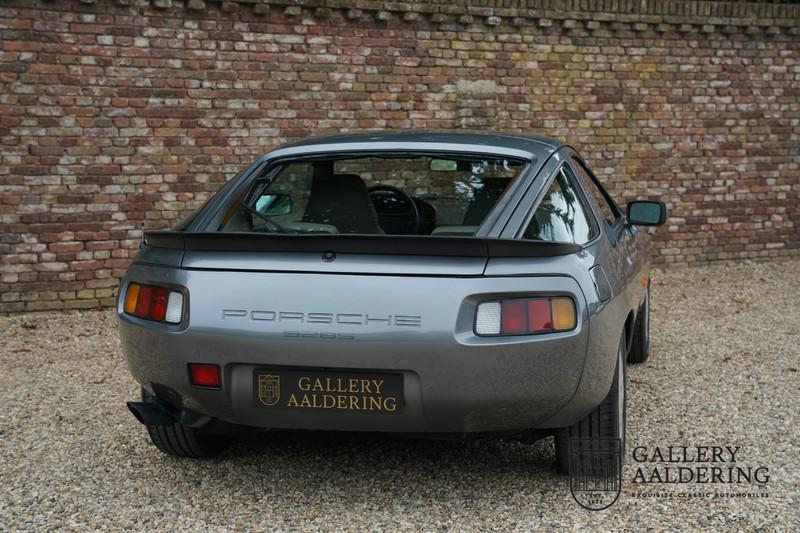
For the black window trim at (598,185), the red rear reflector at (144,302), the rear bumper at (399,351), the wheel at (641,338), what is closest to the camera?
the rear bumper at (399,351)

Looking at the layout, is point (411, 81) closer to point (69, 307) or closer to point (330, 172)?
point (69, 307)

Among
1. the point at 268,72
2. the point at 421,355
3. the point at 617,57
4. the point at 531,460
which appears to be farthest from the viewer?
the point at 617,57

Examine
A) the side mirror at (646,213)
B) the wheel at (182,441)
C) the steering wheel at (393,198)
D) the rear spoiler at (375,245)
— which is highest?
the rear spoiler at (375,245)

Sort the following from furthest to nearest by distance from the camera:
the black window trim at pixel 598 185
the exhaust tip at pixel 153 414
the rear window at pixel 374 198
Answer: the black window trim at pixel 598 185
the rear window at pixel 374 198
the exhaust tip at pixel 153 414

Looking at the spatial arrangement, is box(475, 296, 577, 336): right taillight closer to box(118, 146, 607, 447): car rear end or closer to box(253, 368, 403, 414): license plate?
box(118, 146, 607, 447): car rear end

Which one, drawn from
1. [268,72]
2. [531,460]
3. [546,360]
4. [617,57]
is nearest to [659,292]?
[617,57]

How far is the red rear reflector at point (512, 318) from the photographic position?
9.89ft

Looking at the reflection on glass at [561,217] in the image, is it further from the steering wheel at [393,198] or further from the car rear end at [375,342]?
the steering wheel at [393,198]

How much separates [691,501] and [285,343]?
175cm

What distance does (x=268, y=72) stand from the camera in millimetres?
8695

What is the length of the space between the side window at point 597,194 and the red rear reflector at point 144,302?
2026mm

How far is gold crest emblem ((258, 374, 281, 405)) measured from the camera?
312 cm

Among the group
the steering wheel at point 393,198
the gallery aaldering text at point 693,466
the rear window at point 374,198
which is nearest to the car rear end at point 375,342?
the rear window at point 374,198

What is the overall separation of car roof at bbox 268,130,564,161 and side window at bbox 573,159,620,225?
0.21 meters
